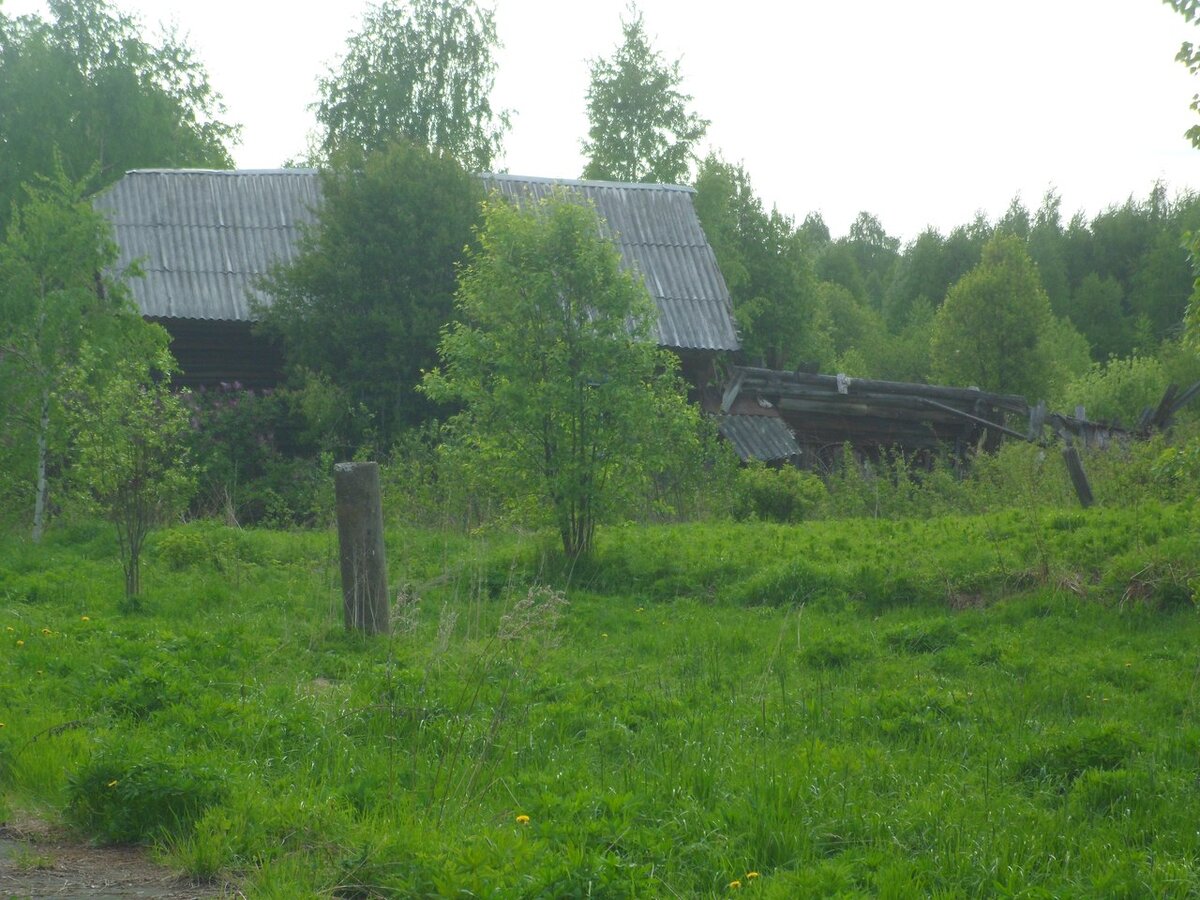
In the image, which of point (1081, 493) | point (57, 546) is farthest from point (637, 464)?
point (57, 546)

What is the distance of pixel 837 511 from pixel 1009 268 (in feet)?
72.9

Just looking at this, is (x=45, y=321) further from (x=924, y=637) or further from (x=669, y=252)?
(x=669, y=252)

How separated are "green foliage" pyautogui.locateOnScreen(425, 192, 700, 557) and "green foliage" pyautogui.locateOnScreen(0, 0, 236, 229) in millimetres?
26793

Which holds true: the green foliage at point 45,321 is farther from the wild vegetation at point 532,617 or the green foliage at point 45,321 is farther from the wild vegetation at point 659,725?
the wild vegetation at point 659,725

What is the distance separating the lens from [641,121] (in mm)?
41406

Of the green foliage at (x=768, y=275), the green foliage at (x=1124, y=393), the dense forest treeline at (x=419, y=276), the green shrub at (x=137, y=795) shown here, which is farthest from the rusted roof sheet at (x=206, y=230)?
the green foliage at (x=1124, y=393)

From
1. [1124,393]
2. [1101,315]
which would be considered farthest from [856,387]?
[1101,315]

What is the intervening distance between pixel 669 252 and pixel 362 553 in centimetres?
2008

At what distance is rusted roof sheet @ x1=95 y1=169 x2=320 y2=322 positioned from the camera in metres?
25.4

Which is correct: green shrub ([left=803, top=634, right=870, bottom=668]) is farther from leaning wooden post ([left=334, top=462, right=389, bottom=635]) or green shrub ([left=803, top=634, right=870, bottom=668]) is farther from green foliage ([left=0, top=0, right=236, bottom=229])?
green foliage ([left=0, top=0, right=236, bottom=229])

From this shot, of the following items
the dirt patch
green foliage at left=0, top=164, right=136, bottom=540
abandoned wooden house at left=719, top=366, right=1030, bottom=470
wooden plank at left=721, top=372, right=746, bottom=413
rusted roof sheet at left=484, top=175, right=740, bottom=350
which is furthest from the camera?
rusted roof sheet at left=484, top=175, right=740, bottom=350

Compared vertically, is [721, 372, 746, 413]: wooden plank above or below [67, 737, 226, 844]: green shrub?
above

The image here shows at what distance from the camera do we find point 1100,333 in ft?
179

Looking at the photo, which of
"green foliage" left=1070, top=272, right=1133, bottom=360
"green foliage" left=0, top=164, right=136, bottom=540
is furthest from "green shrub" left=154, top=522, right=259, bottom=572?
"green foliage" left=1070, top=272, right=1133, bottom=360
